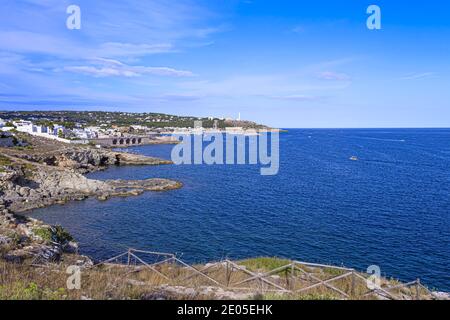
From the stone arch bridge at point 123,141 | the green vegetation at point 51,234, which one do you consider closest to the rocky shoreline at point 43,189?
the green vegetation at point 51,234

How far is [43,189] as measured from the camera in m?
51.5

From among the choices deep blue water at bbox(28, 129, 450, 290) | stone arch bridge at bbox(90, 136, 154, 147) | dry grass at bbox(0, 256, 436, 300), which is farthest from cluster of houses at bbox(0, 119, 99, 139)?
dry grass at bbox(0, 256, 436, 300)

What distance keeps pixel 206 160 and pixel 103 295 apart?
8859cm

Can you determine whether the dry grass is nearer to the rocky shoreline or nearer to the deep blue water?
the rocky shoreline

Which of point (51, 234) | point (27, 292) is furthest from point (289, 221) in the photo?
point (27, 292)

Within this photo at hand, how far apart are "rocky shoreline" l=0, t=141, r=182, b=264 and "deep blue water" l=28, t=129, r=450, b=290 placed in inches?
125

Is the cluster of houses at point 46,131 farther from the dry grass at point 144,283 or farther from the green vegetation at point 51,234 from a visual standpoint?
the dry grass at point 144,283

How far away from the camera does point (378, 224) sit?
37.8m

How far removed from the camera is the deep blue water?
A: 98.0ft

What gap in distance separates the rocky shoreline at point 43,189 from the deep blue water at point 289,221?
3175 millimetres

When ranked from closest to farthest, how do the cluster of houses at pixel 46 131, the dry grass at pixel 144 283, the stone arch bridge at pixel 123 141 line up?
the dry grass at pixel 144 283
the cluster of houses at pixel 46 131
the stone arch bridge at pixel 123 141

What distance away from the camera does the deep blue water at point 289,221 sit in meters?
29.9
